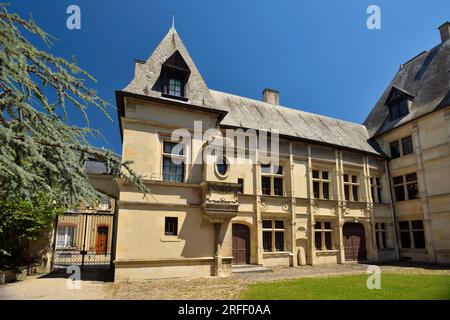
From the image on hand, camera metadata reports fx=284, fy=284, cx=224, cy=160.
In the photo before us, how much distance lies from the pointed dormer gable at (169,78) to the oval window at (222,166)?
2.75 m

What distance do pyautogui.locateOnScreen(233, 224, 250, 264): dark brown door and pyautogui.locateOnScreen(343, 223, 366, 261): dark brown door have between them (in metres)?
6.95

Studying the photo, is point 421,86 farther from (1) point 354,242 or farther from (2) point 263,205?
(2) point 263,205

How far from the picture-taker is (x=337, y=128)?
2152 centimetres

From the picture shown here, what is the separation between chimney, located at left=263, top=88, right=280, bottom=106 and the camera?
838 inches

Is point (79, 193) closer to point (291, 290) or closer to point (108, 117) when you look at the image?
point (108, 117)

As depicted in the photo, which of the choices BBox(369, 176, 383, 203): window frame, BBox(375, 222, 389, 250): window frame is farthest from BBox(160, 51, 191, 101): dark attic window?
BBox(375, 222, 389, 250): window frame

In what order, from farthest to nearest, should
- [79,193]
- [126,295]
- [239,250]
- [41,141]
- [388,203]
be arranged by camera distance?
1. [388,203]
2. [239,250]
3. [126,295]
4. [79,193]
5. [41,141]

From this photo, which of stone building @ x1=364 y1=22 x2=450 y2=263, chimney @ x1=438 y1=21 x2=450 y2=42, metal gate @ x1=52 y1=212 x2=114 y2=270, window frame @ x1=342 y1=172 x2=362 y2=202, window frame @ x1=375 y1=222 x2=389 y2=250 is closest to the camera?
stone building @ x1=364 y1=22 x2=450 y2=263

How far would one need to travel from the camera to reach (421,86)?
65.0ft

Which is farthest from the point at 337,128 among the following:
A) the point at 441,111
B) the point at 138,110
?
the point at 138,110

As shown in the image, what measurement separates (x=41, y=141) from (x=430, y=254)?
20.3 metres

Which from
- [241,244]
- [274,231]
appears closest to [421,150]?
[274,231]

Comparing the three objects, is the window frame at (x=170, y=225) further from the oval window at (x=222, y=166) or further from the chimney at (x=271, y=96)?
the chimney at (x=271, y=96)

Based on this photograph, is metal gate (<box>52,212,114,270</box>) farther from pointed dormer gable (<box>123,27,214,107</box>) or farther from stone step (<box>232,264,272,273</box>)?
pointed dormer gable (<box>123,27,214,107</box>)
